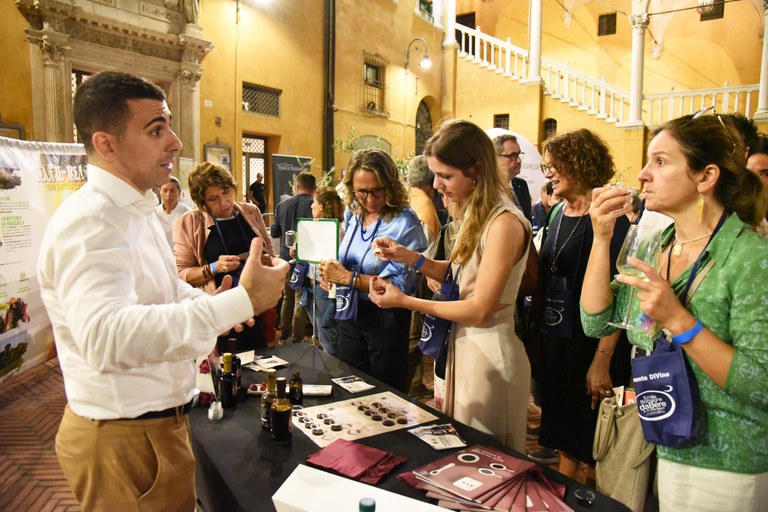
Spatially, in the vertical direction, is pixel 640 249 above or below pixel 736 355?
above

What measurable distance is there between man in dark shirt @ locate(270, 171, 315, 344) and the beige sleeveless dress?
3460 mm

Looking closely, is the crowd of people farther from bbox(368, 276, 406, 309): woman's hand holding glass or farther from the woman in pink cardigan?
the woman in pink cardigan

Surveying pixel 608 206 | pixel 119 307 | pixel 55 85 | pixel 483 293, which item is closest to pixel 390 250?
pixel 483 293

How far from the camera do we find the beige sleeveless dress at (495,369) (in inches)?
75.2

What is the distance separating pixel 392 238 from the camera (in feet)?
8.64

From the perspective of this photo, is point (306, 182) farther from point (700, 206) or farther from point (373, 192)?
point (700, 206)

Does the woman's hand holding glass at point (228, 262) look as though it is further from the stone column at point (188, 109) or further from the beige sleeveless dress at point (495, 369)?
the stone column at point (188, 109)

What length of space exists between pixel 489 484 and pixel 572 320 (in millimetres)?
1297

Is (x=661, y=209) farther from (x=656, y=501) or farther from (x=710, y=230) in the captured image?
(x=656, y=501)

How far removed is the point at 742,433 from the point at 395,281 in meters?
1.65

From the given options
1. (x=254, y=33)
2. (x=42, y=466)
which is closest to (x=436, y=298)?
(x=42, y=466)

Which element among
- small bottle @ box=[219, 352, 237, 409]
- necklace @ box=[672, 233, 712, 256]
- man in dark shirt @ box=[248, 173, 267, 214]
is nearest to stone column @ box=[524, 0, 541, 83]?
man in dark shirt @ box=[248, 173, 267, 214]

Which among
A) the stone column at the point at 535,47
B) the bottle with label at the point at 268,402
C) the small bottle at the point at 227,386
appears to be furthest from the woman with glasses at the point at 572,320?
the stone column at the point at 535,47

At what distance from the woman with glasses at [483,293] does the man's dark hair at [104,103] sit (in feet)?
3.57
